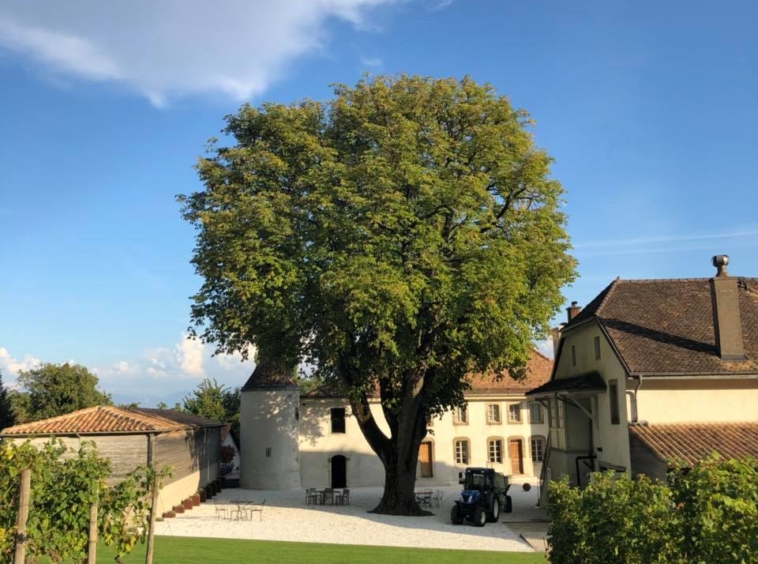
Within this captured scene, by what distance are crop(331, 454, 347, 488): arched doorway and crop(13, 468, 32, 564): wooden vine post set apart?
109ft

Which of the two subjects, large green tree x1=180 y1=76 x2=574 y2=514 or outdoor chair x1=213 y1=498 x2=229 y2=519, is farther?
outdoor chair x1=213 y1=498 x2=229 y2=519

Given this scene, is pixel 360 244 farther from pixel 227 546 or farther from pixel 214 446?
pixel 214 446

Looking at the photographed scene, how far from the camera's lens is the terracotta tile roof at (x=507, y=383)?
4131 centimetres

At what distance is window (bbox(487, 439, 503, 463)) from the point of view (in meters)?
42.6

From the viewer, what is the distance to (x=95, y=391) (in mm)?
53750

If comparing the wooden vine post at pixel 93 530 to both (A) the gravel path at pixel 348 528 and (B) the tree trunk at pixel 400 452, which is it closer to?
(A) the gravel path at pixel 348 528

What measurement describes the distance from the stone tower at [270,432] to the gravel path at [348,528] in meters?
7.02

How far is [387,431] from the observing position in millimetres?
41938

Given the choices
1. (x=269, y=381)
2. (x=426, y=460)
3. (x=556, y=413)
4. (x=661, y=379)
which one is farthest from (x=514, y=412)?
(x=661, y=379)

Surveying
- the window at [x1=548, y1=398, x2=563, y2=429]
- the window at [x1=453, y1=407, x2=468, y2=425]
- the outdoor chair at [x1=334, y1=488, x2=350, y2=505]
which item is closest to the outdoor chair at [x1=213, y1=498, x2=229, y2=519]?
the outdoor chair at [x1=334, y1=488, x2=350, y2=505]

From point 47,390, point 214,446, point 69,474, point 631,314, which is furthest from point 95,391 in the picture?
point 69,474

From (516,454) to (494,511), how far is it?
16.5 meters

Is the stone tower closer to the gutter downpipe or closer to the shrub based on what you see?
the gutter downpipe

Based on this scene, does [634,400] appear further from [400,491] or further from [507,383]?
[507,383]
